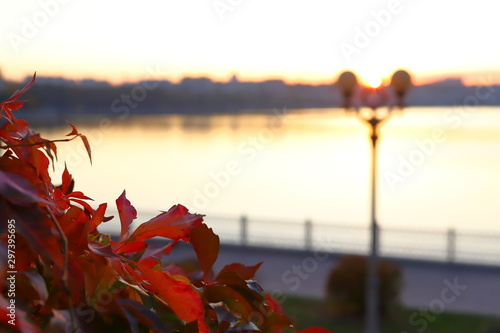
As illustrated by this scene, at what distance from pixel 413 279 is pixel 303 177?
32393 millimetres

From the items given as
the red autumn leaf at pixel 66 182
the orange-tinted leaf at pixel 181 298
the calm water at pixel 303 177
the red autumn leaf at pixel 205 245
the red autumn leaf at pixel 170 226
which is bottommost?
the calm water at pixel 303 177

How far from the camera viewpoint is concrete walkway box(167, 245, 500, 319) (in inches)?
502

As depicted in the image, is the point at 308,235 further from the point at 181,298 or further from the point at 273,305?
the point at 181,298

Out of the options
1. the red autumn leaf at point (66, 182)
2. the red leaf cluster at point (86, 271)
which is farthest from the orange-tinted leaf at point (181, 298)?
the red autumn leaf at point (66, 182)

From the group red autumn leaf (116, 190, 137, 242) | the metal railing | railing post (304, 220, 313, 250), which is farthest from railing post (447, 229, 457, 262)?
red autumn leaf (116, 190, 137, 242)

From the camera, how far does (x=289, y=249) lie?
58.6ft

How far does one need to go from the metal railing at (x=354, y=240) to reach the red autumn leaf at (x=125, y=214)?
1691 centimetres

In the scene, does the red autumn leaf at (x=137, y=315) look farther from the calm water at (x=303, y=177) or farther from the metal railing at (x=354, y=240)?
the metal railing at (x=354, y=240)

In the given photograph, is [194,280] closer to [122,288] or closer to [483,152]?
[122,288]

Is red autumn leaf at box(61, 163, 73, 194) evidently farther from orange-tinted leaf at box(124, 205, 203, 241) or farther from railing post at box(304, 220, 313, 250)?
railing post at box(304, 220, 313, 250)

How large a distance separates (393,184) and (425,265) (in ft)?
112

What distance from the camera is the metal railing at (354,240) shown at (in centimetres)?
1698

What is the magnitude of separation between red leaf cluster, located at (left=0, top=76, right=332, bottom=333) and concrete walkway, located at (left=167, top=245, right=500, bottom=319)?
37.2ft

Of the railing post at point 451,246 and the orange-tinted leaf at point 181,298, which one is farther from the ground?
the orange-tinted leaf at point 181,298
